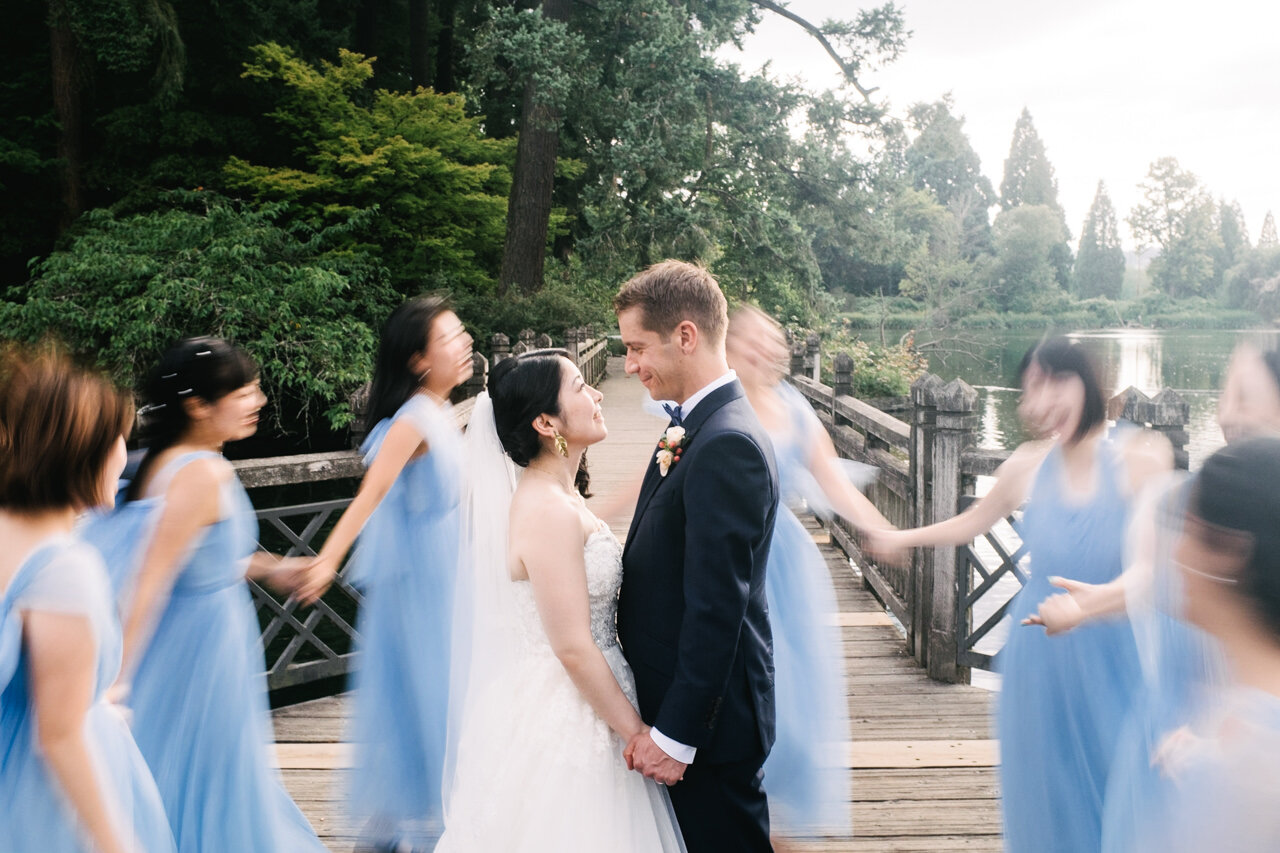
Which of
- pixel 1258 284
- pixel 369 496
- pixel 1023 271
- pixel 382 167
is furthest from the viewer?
pixel 1023 271

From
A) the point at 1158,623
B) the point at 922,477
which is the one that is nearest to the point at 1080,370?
the point at 1158,623

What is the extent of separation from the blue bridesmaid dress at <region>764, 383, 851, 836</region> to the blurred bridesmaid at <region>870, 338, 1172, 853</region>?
581 mm

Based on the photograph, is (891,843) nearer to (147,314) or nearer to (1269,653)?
(1269,653)

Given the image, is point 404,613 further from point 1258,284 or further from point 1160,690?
point 1258,284

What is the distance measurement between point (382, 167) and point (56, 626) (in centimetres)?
1608

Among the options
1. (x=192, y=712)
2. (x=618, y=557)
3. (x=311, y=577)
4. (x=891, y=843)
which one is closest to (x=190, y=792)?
(x=192, y=712)

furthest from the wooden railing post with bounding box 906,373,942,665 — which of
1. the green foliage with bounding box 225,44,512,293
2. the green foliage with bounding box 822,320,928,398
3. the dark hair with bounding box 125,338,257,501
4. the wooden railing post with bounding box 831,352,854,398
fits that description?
the green foliage with bounding box 225,44,512,293

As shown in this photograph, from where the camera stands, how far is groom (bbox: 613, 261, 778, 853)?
6.52 feet

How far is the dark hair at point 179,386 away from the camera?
8.54ft

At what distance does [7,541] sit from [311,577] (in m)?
1.42

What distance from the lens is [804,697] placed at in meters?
3.18

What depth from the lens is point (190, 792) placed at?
2.49 m

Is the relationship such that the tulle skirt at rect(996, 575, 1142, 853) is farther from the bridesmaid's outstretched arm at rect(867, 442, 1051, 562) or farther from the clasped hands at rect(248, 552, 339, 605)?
the clasped hands at rect(248, 552, 339, 605)

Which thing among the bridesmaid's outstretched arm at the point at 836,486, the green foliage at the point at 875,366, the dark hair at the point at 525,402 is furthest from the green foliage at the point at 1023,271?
the dark hair at the point at 525,402
